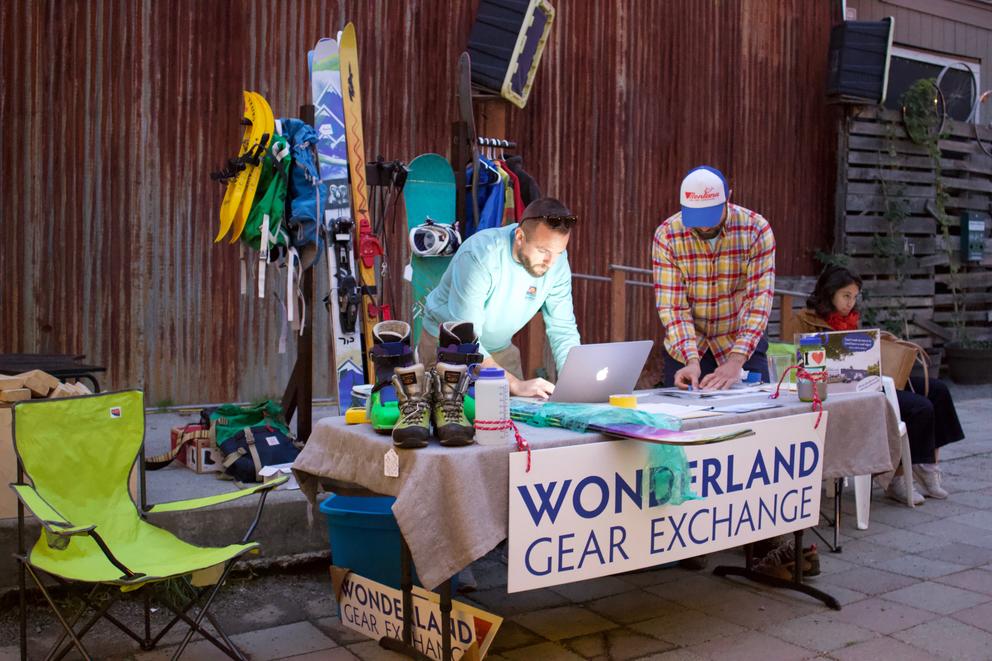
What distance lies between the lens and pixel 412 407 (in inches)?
110

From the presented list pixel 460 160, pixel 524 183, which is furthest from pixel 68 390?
pixel 524 183

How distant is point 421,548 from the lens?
2721 mm

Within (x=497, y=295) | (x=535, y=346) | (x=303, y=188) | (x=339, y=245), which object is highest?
(x=303, y=188)

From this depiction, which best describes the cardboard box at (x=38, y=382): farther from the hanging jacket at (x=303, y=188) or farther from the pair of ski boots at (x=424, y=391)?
Answer: the pair of ski boots at (x=424, y=391)

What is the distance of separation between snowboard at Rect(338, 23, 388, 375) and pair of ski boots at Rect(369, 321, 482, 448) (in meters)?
1.96

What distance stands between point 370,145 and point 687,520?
4.61 metres

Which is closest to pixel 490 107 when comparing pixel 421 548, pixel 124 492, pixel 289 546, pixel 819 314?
pixel 819 314

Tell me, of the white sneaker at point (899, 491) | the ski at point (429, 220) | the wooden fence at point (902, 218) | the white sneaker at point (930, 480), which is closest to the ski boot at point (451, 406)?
the ski at point (429, 220)

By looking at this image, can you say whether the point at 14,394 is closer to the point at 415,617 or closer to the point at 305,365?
the point at 305,365

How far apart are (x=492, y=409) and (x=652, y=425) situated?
60cm

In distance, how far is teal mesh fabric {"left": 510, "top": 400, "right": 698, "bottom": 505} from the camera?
313 cm

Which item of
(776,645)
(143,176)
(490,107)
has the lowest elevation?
(776,645)

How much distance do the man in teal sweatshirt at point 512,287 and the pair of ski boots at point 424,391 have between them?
10.4 inches

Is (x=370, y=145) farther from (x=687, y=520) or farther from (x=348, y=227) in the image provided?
(x=687, y=520)
